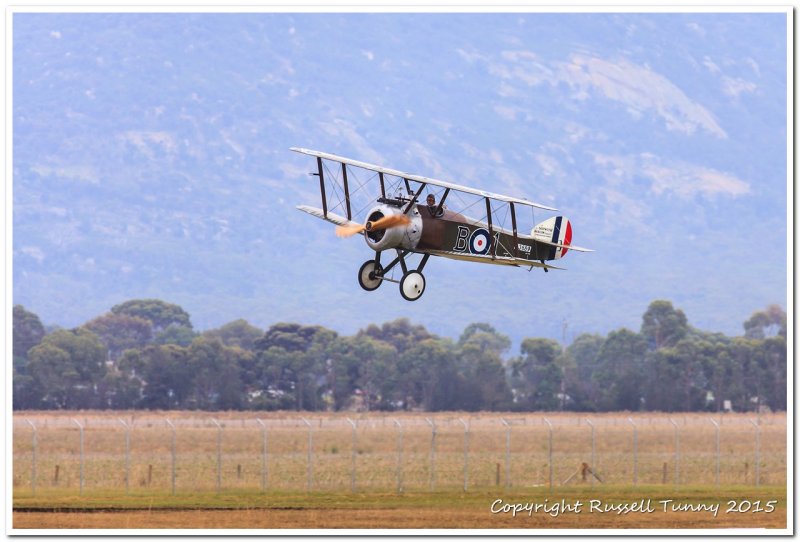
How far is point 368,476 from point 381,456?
19.1 m

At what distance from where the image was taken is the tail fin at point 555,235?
45219 mm

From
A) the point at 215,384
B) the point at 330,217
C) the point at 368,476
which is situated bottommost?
the point at 368,476

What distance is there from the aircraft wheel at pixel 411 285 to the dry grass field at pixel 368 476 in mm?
16744

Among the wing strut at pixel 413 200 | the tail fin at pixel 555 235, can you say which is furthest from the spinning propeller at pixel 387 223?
the tail fin at pixel 555 235

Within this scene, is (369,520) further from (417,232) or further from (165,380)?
(165,380)

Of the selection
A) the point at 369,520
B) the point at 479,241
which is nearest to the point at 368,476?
the point at 369,520

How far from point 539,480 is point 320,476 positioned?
12.1 metres

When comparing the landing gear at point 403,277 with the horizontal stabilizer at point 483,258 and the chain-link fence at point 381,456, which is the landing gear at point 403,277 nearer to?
the horizontal stabilizer at point 483,258

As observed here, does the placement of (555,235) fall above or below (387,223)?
above

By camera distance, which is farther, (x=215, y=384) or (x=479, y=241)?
(x=215, y=384)

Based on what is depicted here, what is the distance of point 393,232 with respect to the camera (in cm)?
4094

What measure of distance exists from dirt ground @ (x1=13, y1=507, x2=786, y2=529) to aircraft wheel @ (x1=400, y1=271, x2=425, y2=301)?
1631cm
